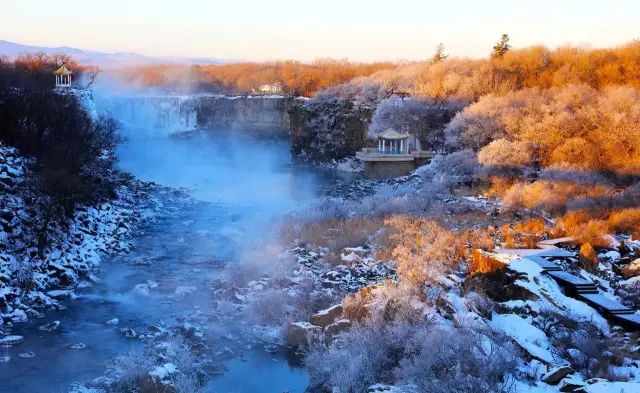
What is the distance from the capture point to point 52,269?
48.7ft

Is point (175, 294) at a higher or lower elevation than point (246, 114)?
lower

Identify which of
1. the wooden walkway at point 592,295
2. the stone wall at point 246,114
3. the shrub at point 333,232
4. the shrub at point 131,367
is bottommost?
the shrub at point 131,367

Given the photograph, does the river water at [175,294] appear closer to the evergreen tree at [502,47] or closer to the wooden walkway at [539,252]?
the wooden walkway at [539,252]

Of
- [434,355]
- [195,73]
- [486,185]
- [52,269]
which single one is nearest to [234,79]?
[195,73]

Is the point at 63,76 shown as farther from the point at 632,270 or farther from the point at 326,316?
the point at 632,270

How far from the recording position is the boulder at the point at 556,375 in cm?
810

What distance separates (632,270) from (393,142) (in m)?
24.6

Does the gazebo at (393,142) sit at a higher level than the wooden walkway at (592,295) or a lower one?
higher

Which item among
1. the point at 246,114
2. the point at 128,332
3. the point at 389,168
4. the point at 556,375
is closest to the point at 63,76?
the point at 389,168

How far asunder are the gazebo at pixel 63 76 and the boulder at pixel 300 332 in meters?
34.1

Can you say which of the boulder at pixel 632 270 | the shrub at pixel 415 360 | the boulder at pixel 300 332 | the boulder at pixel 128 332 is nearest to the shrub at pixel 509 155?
the boulder at pixel 632 270

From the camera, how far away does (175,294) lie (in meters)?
14.4

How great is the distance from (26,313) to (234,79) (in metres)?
94.0

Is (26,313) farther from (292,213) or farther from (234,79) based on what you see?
(234,79)
